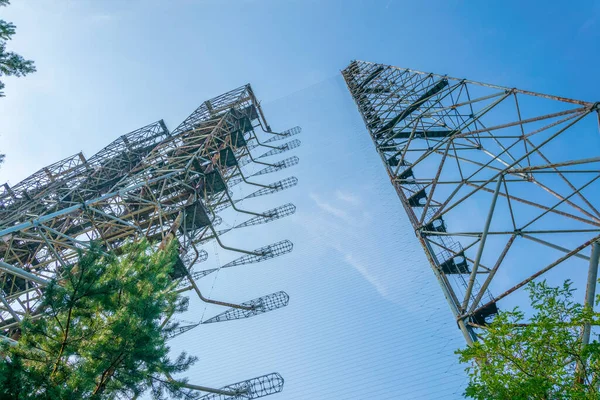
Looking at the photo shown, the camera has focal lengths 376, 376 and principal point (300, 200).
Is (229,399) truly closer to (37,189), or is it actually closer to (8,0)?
(8,0)

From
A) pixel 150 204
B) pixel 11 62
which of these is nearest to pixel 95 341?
pixel 11 62

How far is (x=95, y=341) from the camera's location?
13.6ft

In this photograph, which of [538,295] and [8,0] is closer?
[538,295]

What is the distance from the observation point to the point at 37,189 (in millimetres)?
20031

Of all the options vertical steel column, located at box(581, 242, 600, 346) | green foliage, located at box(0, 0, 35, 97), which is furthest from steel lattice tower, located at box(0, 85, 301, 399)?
vertical steel column, located at box(581, 242, 600, 346)

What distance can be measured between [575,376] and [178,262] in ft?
27.7

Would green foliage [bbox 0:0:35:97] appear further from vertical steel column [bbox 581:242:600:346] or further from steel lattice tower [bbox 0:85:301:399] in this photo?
vertical steel column [bbox 581:242:600:346]

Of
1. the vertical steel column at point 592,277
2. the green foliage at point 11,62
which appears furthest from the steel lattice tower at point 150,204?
the vertical steel column at point 592,277

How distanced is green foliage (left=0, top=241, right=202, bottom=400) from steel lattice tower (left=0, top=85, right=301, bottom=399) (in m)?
3.41

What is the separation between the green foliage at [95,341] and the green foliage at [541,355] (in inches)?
143

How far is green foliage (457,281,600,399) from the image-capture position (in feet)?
11.9

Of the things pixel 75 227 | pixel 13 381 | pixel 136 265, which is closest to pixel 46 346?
pixel 13 381

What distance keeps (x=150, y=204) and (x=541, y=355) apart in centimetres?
1206

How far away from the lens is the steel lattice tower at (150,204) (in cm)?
1021
